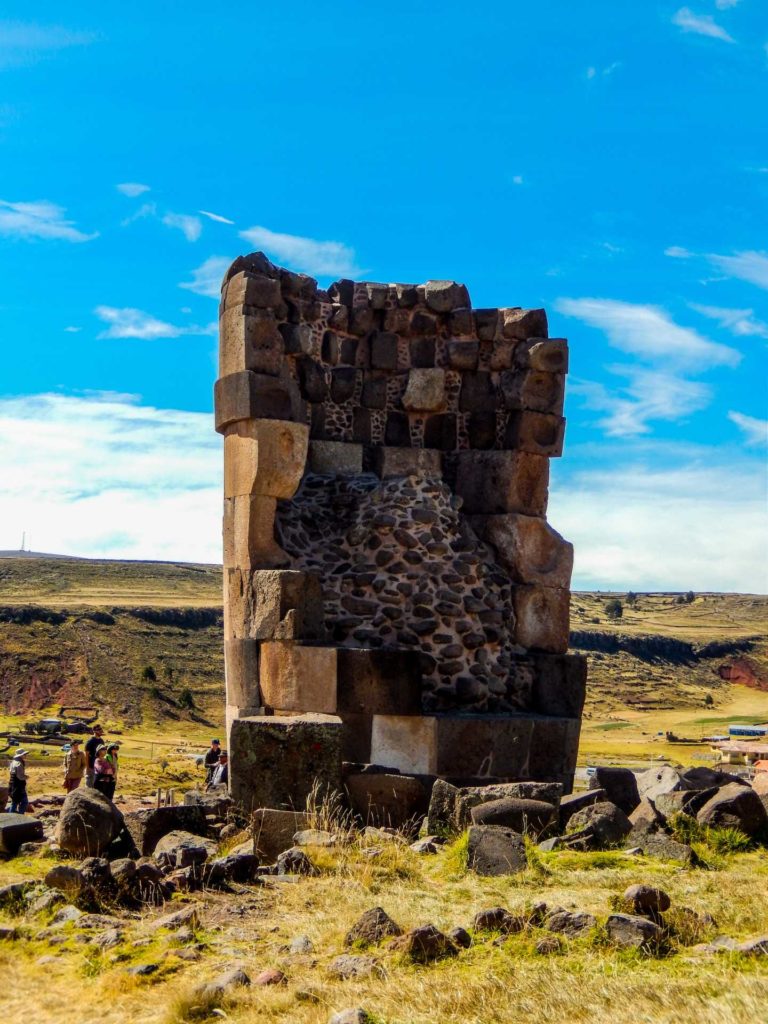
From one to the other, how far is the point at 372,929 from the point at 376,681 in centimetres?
516

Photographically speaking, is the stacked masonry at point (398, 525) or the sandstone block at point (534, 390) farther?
the sandstone block at point (534, 390)

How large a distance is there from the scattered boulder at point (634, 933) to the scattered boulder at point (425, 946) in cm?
71

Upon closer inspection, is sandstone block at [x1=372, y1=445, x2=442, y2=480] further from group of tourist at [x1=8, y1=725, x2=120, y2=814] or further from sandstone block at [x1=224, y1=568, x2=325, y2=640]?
group of tourist at [x1=8, y1=725, x2=120, y2=814]

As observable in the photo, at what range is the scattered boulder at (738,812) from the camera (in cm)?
812

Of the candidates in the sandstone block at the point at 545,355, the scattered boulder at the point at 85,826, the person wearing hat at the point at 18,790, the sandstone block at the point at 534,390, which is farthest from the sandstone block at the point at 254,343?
the scattered boulder at the point at 85,826

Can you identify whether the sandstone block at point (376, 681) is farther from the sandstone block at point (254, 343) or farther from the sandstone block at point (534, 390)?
the sandstone block at point (534, 390)

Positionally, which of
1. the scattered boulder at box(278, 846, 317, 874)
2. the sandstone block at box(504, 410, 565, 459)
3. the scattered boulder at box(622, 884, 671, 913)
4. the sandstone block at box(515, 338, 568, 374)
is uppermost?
the sandstone block at box(515, 338, 568, 374)

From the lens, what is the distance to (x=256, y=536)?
38.1 feet

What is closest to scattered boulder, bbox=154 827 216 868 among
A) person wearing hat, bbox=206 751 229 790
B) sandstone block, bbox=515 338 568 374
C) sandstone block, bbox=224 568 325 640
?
sandstone block, bbox=224 568 325 640

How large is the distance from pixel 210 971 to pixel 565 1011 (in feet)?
5.61

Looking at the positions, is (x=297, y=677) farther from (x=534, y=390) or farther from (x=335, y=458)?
(x=534, y=390)

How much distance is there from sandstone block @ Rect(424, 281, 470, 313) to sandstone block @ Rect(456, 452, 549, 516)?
1.57 meters

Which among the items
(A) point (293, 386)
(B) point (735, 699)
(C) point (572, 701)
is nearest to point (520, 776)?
(C) point (572, 701)

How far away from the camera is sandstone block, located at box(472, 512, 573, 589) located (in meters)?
12.5
